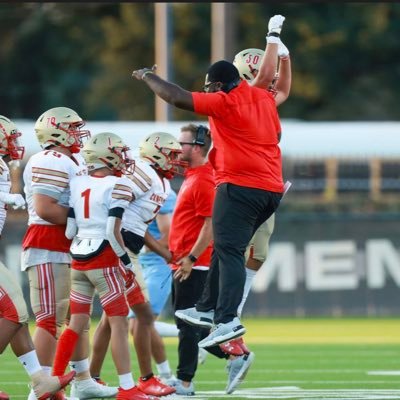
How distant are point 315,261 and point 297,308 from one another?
27.8 inches

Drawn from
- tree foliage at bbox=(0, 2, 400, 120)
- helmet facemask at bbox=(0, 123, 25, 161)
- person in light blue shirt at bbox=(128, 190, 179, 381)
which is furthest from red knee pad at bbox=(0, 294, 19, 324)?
tree foliage at bbox=(0, 2, 400, 120)

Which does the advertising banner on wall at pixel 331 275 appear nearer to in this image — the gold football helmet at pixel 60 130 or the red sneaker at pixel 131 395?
the gold football helmet at pixel 60 130

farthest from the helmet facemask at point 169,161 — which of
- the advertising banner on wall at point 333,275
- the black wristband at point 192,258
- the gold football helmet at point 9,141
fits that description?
the advertising banner on wall at point 333,275

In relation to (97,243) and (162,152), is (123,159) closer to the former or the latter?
(97,243)

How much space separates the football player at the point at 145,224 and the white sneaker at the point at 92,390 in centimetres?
25

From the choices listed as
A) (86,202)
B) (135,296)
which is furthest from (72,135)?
(135,296)

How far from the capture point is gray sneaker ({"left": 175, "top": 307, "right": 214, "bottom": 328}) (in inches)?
407

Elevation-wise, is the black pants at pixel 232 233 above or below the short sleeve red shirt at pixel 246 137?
below

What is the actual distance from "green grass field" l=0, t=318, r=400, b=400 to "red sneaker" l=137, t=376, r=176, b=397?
1.25ft

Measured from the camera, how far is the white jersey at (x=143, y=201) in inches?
417

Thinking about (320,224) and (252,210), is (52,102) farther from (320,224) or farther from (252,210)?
(252,210)

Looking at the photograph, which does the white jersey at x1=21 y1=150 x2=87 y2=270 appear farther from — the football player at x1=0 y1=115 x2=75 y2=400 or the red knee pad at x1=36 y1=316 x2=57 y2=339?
the red knee pad at x1=36 y1=316 x2=57 y2=339

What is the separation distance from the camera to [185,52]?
39.6 metres

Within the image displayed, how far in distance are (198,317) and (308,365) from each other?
3391 mm
